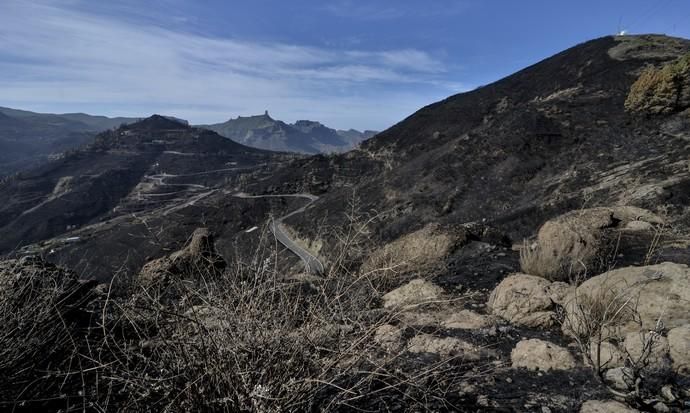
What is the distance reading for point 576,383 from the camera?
266cm

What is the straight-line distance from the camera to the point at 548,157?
27.0m

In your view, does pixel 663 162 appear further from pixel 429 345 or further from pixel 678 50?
pixel 678 50

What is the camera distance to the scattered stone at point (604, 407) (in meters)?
2.17

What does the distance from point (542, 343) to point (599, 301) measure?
0.69 meters

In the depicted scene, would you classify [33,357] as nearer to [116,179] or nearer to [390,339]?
[390,339]

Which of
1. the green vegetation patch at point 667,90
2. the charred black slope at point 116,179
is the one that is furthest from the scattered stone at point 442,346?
the charred black slope at point 116,179

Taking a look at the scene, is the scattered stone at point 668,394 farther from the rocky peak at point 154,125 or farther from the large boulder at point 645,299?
A: the rocky peak at point 154,125

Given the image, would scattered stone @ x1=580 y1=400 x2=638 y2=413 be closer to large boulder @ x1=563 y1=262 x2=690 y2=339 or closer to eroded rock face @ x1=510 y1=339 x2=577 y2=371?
eroded rock face @ x1=510 y1=339 x2=577 y2=371

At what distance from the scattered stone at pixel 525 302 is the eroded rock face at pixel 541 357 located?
81 centimetres

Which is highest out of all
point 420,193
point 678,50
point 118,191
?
point 678,50

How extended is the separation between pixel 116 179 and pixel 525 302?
415 ft

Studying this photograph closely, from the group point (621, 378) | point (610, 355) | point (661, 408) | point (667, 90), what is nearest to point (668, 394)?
point (661, 408)

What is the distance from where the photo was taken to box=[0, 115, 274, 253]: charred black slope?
274 ft

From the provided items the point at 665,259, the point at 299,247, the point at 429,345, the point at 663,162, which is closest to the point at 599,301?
the point at 429,345
